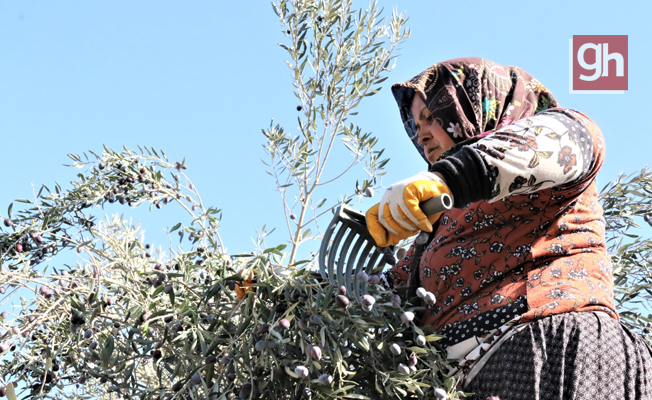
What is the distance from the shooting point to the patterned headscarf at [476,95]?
1.90 metres

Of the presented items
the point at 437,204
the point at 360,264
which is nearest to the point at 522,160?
the point at 437,204

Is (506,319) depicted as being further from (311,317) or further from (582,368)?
(311,317)

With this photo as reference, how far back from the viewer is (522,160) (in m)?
1.48

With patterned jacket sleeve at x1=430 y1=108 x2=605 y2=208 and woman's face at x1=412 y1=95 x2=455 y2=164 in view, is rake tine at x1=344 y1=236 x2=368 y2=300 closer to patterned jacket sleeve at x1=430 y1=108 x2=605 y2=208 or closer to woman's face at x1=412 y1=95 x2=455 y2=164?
patterned jacket sleeve at x1=430 y1=108 x2=605 y2=208

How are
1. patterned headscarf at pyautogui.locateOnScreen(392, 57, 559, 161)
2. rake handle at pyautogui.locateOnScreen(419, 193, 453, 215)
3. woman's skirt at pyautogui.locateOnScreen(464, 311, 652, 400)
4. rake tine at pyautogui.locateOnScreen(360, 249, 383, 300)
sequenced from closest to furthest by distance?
rake handle at pyautogui.locateOnScreen(419, 193, 453, 215) → woman's skirt at pyautogui.locateOnScreen(464, 311, 652, 400) → rake tine at pyautogui.locateOnScreen(360, 249, 383, 300) → patterned headscarf at pyautogui.locateOnScreen(392, 57, 559, 161)

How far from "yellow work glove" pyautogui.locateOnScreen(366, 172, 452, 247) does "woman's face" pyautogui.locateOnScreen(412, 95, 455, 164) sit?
516mm

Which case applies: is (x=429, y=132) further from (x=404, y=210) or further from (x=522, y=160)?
(x=404, y=210)

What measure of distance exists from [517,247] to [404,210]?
444 millimetres

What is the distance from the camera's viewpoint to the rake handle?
1.39 metres

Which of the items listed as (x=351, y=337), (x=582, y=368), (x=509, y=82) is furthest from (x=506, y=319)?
(x=509, y=82)

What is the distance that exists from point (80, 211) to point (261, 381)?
163 centimetres

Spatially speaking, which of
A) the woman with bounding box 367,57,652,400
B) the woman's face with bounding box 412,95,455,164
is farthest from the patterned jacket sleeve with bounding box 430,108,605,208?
the woman's face with bounding box 412,95,455,164

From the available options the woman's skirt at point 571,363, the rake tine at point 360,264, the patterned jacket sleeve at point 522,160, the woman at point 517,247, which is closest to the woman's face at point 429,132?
the woman at point 517,247

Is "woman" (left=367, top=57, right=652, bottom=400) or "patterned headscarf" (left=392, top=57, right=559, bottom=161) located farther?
"patterned headscarf" (left=392, top=57, right=559, bottom=161)
